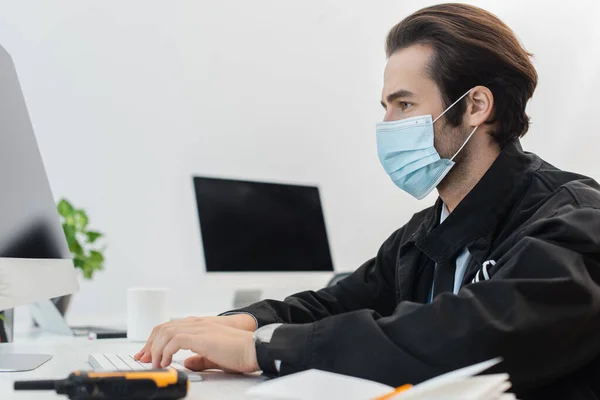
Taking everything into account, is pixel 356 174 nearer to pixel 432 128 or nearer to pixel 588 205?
pixel 432 128

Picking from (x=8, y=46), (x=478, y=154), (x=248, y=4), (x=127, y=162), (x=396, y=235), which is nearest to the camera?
(x=478, y=154)

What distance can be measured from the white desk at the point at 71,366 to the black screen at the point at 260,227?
753 millimetres

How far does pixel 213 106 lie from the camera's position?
2893 mm

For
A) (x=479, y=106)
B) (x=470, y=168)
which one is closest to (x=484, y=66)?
(x=479, y=106)

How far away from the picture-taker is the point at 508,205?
45.0 inches

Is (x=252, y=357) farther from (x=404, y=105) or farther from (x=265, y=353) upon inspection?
(x=404, y=105)

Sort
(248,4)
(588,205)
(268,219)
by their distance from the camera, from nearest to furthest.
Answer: (588,205), (268,219), (248,4)

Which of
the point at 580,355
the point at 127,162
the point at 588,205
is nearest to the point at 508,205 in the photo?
the point at 588,205

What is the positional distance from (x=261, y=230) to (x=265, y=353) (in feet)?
4.86

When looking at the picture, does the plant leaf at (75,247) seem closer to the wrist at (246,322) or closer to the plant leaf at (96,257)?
the plant leaf at (96,257)

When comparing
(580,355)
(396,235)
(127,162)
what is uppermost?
(127,162)

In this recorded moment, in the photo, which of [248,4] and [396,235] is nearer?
[396,235]

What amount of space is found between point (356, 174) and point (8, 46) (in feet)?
5.43

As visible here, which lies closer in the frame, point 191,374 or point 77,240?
point 191,374
